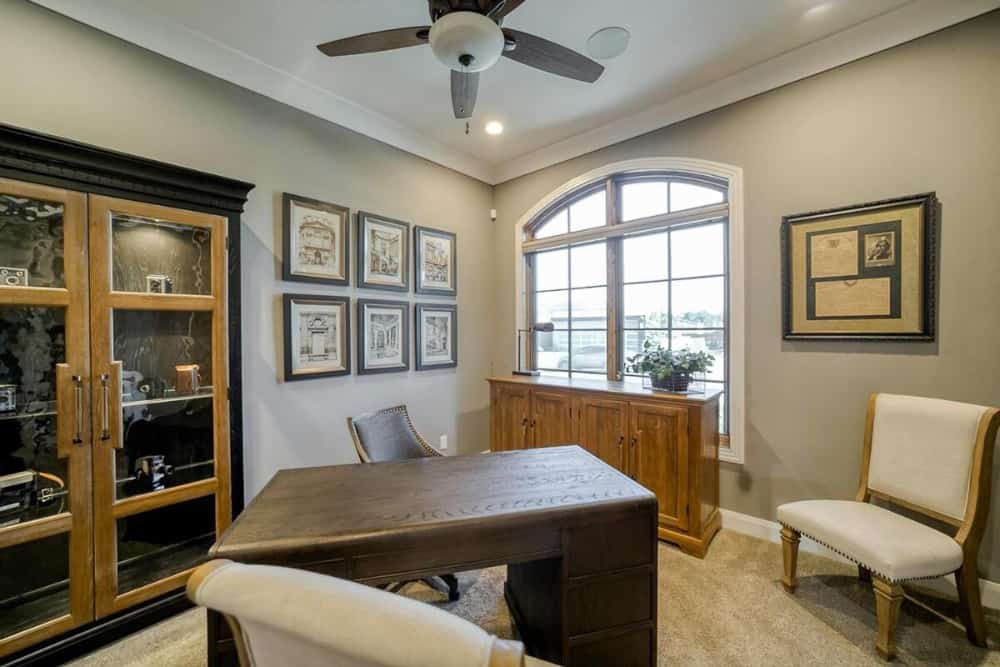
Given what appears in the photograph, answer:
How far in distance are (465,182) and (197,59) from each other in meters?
2.17

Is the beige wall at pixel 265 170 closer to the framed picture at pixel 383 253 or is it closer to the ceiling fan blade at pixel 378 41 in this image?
the framed picture at pixel 383 253

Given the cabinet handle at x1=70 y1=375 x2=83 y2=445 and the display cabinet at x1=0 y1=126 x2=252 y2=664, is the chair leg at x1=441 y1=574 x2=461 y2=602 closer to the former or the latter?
the display cabinet at x1=0 y1=126 x2=252 y2=664

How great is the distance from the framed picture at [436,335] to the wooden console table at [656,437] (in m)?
1.00

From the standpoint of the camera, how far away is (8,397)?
1.67 meters

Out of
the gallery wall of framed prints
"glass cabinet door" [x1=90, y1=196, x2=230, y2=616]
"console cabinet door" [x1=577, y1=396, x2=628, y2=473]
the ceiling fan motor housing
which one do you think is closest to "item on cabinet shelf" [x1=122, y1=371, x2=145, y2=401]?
"glass cabinet door" [x1=90, y1=196, x2=230, y2=616]

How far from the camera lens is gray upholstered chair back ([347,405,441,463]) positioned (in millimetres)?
2135

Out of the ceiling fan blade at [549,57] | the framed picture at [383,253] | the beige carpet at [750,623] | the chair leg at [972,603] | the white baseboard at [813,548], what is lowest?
the beige carpet at [750,623]

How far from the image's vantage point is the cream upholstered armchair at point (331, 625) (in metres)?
0.58

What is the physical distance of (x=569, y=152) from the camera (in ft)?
11.7

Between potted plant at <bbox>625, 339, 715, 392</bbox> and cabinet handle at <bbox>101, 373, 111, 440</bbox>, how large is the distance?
291 centimetres

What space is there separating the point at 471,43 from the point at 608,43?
1190 mm

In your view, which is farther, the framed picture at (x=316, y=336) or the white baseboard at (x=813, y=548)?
the framed picture at (x=316, y=336)

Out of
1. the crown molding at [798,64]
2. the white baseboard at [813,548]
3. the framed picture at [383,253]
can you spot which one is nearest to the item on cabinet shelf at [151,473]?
the framed picture at [383,253]

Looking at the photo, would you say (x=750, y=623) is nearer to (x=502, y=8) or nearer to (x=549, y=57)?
(x=549, y=57)
